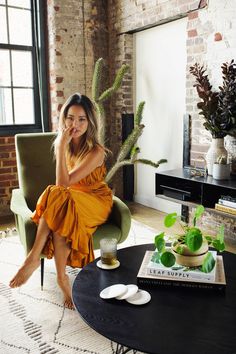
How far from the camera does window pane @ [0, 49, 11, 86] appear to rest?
157 inches

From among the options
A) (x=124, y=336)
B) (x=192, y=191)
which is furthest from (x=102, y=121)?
(x=124, y=336)

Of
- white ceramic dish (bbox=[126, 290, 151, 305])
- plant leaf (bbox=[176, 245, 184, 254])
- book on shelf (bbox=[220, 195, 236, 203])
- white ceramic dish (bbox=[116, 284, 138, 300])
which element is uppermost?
plant leaf (bbox=[176, 245, 184, 254])

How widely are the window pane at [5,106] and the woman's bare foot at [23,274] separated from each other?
8.09 ft

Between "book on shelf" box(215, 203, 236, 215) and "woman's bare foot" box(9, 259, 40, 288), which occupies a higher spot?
"book on shelf" box(215, 203, 236, 215)

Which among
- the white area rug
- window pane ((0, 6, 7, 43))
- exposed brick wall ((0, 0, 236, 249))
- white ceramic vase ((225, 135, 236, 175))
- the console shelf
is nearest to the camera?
the white area rug

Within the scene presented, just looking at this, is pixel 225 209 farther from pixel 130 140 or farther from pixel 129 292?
pixel 129 292

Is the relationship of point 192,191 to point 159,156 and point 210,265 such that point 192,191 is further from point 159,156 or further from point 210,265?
point 210,265

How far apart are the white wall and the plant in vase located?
58 cm

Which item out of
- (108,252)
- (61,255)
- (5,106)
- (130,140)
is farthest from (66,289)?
(5,106)

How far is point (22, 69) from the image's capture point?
13.5 feet

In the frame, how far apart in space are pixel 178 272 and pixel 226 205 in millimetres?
1423

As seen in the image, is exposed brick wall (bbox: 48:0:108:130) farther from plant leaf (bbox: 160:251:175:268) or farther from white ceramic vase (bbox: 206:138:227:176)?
plant leaf (bbox: 160:251:175:268)

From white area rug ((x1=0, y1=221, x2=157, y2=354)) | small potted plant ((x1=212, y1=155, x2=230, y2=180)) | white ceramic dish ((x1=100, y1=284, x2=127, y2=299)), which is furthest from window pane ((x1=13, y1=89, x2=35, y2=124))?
white ceramic dish ((x1=100, y1=284, x2=127, y2=299))

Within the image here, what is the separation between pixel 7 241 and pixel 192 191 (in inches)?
64.1
